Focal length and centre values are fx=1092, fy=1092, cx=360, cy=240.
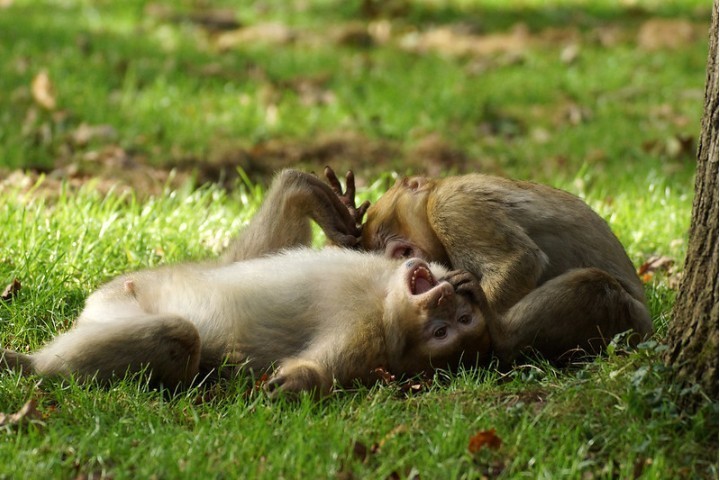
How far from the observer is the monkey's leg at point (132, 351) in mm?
4457

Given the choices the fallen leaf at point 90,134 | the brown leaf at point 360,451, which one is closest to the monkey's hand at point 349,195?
the brown leaf at point 360,451

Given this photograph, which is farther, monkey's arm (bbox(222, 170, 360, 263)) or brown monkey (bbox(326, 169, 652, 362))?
monkey's arm (bbox(222, 170, 360, 263))

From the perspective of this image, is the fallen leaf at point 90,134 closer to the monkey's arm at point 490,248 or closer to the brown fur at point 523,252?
the brown fur at point 523,252

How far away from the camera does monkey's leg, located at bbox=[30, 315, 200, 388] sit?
446cm

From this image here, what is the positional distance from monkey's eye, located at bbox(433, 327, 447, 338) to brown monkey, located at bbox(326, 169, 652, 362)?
219mm

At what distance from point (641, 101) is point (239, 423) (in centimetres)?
737

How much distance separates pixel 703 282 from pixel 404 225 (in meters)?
1.85

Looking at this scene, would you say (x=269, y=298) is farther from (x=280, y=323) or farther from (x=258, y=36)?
(x=258, y=36)

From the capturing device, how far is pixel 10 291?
5.43 m

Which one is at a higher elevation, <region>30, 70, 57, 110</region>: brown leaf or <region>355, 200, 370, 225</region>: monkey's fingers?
<region>30, 70, 57, 110</region>: brown leaf

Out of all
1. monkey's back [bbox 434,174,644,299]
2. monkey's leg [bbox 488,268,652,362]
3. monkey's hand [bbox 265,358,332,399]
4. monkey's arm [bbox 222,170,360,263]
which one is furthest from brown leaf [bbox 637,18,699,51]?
monkey's hand [bbox 265,358,332,399]

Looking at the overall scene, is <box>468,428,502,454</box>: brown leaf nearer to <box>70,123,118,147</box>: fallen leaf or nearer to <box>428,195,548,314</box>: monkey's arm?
<box>428,195,548,314</box>: monkey's arm

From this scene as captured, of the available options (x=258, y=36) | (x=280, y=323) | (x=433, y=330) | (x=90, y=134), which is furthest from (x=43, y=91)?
(x=433, y=330)

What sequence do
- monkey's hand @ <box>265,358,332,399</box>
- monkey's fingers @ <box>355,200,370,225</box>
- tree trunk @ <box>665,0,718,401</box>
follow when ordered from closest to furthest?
tree trunk @ <box>665,0,718,401</box> < monkey's hand @ <box>265,358,332,399</box> < monkey's fingers @ <box>355,200,370,225</box>
